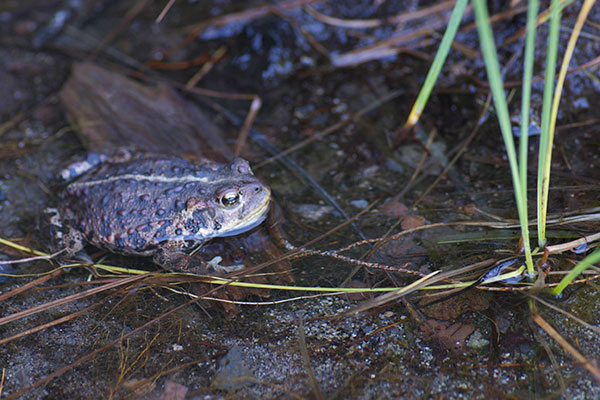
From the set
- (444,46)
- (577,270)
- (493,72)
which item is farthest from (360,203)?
(493,72)

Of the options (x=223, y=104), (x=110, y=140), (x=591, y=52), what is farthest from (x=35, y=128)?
(x=591, y=52)

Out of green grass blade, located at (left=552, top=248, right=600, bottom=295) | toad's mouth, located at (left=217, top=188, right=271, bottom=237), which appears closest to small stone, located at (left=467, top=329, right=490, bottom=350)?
green grass blade, located at (left=552, top=248, right=600, bottom=295)

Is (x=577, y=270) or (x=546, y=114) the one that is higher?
(x=546, y=114)

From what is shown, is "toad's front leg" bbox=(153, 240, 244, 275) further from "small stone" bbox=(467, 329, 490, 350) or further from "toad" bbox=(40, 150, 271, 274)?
"small stone" bbox=(467, 329, 490, 350)

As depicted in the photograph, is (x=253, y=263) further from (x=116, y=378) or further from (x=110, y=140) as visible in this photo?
(x=110, y=140)

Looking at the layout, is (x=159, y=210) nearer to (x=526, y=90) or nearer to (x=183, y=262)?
(x=183, y=262)

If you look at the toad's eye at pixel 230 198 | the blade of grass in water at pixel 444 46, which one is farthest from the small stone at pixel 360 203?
the toad's eye at pixel 230 198
